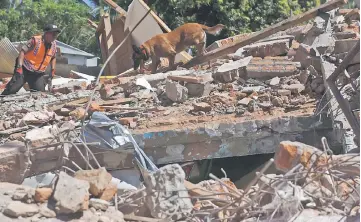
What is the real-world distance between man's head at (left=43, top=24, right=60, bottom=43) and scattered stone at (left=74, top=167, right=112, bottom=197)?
533 cm

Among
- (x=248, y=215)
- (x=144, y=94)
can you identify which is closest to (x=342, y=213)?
(x=248, y=215)

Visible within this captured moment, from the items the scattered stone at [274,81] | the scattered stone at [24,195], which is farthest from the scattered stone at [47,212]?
the scattered stone at [274,81]

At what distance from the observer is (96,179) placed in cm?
396

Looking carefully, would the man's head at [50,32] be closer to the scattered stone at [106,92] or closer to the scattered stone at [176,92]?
the scattered stone at [106,92]

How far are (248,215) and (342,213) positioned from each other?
0.54 metres

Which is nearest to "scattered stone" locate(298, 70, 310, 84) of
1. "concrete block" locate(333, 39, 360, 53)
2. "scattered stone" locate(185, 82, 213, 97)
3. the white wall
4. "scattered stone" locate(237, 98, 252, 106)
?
"concrete block" locate(333, 39, 360, 53)

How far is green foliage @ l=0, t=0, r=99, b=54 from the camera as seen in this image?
2113cm

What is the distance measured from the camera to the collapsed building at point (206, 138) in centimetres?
365

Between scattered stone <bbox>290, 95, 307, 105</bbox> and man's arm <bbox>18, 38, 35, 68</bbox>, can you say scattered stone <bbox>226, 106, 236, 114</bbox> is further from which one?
man's arm <bbox>18, 38, 35, 68</bbox>

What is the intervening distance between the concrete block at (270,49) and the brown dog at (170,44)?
190 cm

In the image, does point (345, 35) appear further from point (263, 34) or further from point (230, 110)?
point (230, 110)

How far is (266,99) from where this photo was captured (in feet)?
22.5

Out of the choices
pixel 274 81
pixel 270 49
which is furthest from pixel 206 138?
pixel 270 49

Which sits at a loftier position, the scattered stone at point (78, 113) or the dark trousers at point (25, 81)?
the scattered stone at point (78, 113)
